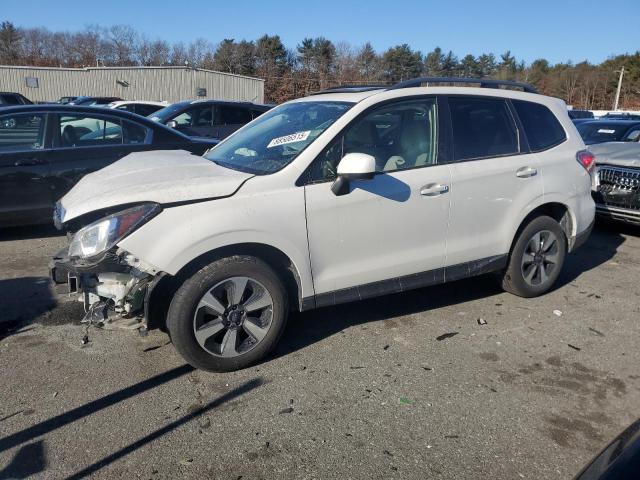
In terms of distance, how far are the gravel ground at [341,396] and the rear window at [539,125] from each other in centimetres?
148

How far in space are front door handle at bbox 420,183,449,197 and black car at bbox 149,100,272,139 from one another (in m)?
8.02

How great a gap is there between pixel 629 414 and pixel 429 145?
2.27 meters

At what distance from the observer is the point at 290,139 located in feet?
13.0

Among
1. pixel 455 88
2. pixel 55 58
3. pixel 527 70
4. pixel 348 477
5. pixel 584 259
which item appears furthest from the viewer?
pixel 527 70

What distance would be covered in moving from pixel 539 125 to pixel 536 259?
1224mm

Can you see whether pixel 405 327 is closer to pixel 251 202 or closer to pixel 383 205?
pixel 383 205

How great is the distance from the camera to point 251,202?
3410 mm

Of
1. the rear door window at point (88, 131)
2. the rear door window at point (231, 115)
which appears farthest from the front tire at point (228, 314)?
the rear door window at point (231, 115)

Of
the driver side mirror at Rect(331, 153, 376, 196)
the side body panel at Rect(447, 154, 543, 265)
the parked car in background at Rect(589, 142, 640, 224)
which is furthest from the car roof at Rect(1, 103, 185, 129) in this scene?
the parked car in background at Rect(589, 142, 640, 224)

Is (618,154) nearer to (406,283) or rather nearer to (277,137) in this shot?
(406,283)

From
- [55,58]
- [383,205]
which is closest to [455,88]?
[383,205]

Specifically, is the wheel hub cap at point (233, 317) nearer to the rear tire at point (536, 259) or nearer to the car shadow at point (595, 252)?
the rear tire at point (536, 259)

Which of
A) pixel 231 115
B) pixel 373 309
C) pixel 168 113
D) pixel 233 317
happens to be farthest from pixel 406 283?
pixel 231 115

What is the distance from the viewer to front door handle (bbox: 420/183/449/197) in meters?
4.02
